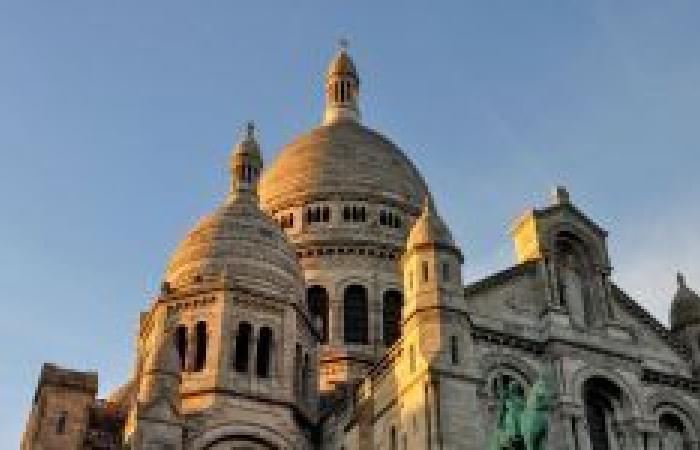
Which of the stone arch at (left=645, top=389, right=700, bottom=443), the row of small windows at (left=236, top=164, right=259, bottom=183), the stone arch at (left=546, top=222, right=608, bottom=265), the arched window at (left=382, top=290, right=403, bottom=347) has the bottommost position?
the stone arch at (left=645, top=389, right=700, bottom=443)

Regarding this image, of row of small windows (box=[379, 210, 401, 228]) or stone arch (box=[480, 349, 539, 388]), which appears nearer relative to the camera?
stone arch (box=[480, 349, 539, 388])

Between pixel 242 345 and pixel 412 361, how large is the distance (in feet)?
27.0

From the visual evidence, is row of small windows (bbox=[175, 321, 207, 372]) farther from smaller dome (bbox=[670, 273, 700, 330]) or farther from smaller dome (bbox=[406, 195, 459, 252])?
smaller dome (bbox=[670, 273, 700, 330])

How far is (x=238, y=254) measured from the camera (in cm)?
3631

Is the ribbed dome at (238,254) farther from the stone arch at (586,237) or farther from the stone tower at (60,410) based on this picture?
the stone arch at (586,237)

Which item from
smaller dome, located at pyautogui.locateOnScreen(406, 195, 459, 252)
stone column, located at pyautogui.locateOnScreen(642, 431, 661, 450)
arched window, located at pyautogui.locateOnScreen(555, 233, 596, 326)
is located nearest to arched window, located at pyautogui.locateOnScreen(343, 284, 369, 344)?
arched window, located at pyautogui.locateOnScreen(555, 233, 596, 326)

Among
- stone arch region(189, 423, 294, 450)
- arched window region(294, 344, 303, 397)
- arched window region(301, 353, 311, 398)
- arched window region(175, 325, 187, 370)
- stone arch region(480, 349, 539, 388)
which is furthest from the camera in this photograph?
arched window region(301, 353, 311, 398)

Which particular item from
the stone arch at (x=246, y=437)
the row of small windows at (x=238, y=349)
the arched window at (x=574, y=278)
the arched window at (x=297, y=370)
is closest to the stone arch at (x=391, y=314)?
the arched window at (x=297, y=370)

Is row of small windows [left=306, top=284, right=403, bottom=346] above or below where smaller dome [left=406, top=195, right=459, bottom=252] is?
above

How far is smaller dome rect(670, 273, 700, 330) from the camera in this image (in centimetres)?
3422

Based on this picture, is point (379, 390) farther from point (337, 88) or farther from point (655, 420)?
point (337, 88)

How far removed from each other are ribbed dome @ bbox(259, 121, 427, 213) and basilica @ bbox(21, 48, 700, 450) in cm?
666

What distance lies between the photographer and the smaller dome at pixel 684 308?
3422 centimetres

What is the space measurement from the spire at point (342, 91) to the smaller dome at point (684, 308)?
23289mm
